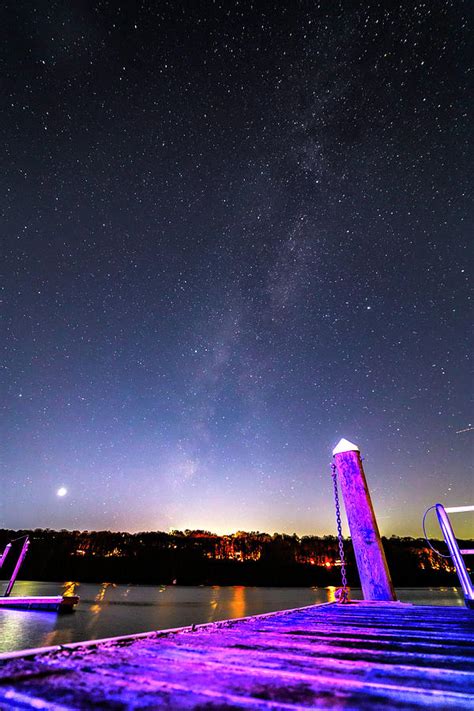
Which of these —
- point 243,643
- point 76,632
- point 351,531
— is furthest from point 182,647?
point 76,632

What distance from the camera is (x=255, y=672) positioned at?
1702mm

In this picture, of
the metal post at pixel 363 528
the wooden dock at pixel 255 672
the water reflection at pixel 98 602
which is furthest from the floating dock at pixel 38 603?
the water reflection at pixel 98 602

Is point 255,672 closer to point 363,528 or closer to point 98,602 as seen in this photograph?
point 363,528

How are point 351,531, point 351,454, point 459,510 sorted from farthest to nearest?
point 351,454
point 351,531
point 459,510

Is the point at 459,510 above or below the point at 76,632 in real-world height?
above

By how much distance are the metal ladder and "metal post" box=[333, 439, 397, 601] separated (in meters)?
0.96

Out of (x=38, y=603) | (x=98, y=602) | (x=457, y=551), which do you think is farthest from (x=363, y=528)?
(x=98, y=602)

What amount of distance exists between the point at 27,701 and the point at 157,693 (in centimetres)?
48

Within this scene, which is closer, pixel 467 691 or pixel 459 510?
pixel 467 691

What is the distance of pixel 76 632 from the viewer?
32.4 m

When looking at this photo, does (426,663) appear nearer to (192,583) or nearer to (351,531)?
(351,531)

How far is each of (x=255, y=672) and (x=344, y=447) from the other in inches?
197

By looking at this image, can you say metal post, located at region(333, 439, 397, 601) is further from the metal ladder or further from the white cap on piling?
the metal ladder

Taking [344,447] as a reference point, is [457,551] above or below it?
below
